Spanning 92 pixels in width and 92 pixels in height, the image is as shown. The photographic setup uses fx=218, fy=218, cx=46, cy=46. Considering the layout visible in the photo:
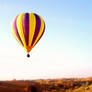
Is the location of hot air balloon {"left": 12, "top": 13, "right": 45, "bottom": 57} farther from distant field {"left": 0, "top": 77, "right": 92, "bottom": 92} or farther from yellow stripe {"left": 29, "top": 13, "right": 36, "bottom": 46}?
distant field {"left": 0, "top": 77, "right": 92, "bottom": 92}

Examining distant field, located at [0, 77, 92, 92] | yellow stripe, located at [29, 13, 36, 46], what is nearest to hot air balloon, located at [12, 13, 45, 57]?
yellow stripe, located at [29, 13, 36, 46]

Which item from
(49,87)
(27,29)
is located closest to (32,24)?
(27,29)

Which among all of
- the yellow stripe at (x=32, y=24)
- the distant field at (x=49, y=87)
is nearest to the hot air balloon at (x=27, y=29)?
the yellow stripe at (x=32, y=24)

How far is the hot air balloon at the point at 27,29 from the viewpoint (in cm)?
2775

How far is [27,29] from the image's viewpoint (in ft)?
92.8

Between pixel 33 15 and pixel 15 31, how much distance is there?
322 cm

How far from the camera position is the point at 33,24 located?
28484mm

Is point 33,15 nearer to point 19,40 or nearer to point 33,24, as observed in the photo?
point 33,24

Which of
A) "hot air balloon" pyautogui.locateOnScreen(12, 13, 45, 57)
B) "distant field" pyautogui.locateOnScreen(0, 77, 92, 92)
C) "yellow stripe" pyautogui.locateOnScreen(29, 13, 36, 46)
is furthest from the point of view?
"distant field" pyautogui.locateOnScreen(0, 77, 92, 92)

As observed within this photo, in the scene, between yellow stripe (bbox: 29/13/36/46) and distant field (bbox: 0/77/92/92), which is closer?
yellow stripe (bbox: 29/13/36/46)

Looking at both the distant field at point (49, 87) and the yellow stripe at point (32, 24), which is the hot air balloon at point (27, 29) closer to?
the yellow stripe at point (32, 24)

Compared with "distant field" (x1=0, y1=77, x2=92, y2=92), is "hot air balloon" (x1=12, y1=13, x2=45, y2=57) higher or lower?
higher

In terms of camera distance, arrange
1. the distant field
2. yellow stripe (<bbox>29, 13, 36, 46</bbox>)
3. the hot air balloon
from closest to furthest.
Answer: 1. the hot air balloon
2. yellow stripe (<bbox>29, 13, 36, 46</bbox>)
3. the distant field

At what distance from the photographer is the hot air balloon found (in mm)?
27750
